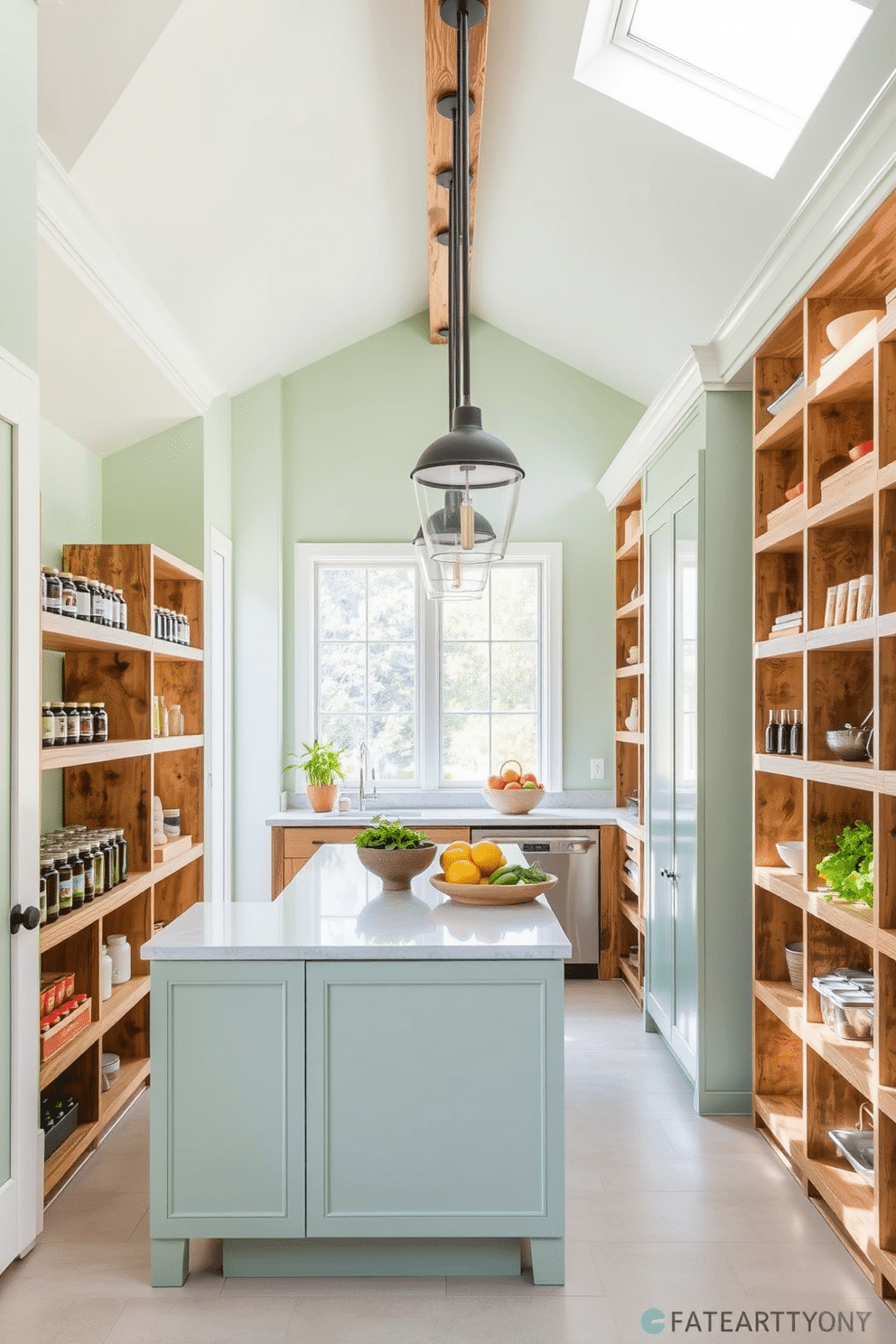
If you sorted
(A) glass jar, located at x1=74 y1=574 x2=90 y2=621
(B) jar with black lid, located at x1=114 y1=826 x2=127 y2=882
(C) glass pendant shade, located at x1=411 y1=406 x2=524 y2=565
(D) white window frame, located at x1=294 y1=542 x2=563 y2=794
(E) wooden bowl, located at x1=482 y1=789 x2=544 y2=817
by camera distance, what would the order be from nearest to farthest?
(C) glass pendant shade, located at x1=411 y1=406 x2=524 y2=565 → (A) glass jar, located at x1=74 y1=574 x2=90 y2=621 → (B) jar with black lid, located at x1=114 y1=826 x2=127 y2=882 → (E) wooden bowl, located at x1=482 y1=789 x2=544 y2=817 → (D) white window frame, located at x1=294 y1=542 x2=563 y2=794

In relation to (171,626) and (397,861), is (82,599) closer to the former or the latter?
(171,626)

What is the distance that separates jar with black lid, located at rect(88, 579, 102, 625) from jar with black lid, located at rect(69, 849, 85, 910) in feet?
2.49

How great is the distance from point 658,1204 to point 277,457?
13.6 ft

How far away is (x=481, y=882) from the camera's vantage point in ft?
9.53

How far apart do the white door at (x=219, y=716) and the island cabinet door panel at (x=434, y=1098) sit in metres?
2.78

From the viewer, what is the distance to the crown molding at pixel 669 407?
354 centimetres

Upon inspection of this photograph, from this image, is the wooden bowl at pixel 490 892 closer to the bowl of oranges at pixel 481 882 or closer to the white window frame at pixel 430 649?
the bowl of oranges at pixel 481 882

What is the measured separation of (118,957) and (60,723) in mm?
1067

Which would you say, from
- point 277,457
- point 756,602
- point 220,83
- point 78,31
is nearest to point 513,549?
point 277,457

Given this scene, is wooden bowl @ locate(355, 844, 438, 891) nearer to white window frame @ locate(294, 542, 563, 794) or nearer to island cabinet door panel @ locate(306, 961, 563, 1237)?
island cabinet door panel @ locate(306, 961, 563, 1237)

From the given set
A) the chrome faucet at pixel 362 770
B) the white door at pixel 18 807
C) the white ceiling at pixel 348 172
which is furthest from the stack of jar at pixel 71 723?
the chrome faucet at pixel 362 770

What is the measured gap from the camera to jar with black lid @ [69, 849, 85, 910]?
128 inches

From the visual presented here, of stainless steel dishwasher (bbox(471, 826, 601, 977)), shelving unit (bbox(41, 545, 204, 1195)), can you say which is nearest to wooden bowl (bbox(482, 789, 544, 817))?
stainless steel dishwasher (bbox(471, 826, 601, 977))

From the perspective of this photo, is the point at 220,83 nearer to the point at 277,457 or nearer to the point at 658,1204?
the point at 277,457
